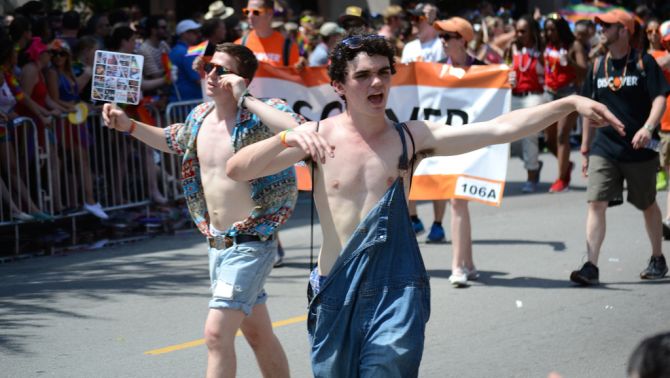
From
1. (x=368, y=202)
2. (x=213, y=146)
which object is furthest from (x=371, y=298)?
(x=213, y=146)

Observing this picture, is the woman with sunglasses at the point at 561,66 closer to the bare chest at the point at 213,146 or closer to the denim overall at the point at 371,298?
the bare chest at the point at 213,146

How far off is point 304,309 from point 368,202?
3821 mm

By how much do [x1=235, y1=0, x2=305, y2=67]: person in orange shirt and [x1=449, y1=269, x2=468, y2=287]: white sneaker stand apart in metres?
2.83

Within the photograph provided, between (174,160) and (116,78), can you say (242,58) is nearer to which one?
(116,78)

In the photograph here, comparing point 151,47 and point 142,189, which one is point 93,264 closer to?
point 142,189

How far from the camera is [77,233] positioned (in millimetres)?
11828

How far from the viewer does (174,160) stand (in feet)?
42.7

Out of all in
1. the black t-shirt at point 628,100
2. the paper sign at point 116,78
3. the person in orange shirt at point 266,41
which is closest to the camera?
the paper sign at point 116,78

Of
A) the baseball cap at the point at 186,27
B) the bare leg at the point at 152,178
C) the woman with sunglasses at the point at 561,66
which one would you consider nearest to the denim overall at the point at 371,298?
the bare leg at the point at 152,178

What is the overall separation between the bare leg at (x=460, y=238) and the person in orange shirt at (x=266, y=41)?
249 cm

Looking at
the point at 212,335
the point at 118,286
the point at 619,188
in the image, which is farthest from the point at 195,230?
the point at 212,335

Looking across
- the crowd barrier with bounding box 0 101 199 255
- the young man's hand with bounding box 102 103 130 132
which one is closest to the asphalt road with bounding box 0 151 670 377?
the crowd barrier with bounding box 0 101 199 255

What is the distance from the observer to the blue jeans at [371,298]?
172 inches

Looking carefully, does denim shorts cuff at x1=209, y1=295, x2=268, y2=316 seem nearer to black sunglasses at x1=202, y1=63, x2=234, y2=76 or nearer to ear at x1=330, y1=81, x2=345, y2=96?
black sunglasses at x1=202, y1=63, x2=234, y2=76
